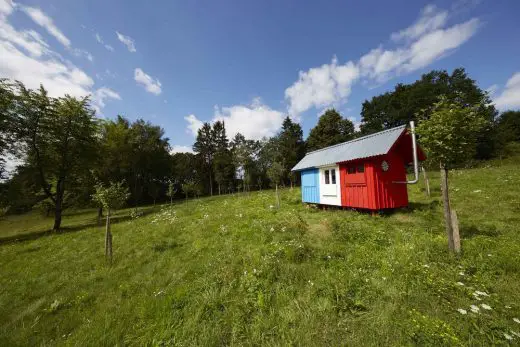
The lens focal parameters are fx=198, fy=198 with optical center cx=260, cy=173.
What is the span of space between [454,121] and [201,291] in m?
9.55

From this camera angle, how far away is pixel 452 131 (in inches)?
260

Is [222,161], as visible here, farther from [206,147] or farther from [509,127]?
[509,127]

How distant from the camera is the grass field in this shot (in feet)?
12.5

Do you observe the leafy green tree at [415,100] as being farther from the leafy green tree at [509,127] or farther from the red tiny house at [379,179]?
the red tiny house at [379,179]

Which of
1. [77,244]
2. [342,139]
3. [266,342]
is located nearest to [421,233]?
[266,342]

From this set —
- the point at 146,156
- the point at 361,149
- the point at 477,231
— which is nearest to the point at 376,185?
the point at 361,149

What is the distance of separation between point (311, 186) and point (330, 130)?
3316 centimetres

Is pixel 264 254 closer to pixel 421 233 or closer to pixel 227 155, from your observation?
pixel 421 233

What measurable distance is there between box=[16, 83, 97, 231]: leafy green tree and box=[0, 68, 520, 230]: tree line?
0.07 meters

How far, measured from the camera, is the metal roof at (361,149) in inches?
435

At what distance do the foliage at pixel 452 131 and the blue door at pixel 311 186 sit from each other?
875 cm

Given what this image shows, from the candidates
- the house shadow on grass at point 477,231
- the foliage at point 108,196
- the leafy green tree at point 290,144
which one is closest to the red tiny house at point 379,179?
the house shadow on grass at point 477,231

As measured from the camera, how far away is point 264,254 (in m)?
7.18

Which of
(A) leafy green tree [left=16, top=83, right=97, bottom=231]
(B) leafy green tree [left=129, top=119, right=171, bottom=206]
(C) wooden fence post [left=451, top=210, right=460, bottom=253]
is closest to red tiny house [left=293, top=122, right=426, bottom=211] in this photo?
(C) wooden fence post [left=451, top=210, right=460, bottom=253]
